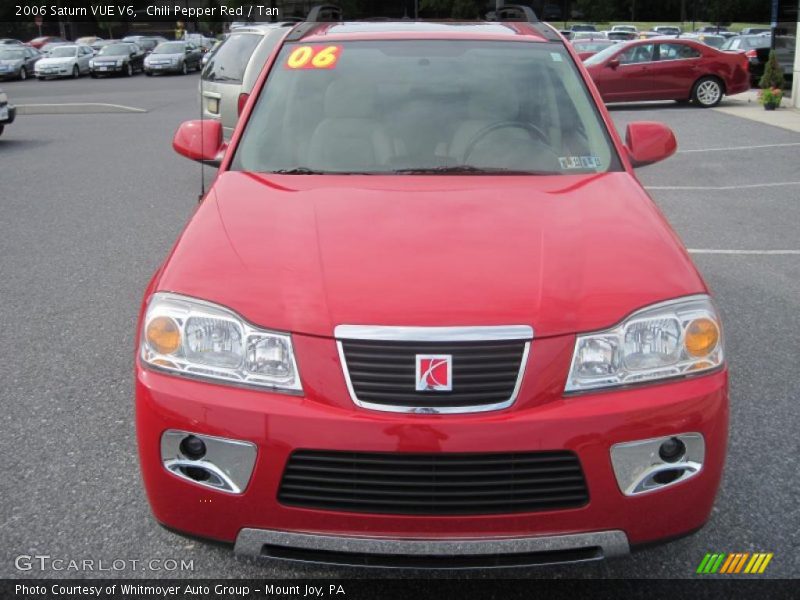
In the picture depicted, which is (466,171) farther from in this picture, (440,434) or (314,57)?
(440,434)

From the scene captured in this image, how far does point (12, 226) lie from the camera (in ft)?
29.4

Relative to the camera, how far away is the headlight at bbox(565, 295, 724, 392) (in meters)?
2.66

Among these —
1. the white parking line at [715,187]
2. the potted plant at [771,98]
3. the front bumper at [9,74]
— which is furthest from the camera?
the front bumper at [9,74]

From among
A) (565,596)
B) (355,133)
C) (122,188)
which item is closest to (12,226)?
(122,188)

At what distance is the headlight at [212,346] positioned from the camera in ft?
8.75

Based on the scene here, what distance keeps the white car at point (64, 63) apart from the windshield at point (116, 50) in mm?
699

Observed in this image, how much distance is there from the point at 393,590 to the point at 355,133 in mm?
1971

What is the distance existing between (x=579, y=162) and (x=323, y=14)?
8.14 feet

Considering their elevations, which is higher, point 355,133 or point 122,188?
point 355,133

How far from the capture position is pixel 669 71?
834 inches

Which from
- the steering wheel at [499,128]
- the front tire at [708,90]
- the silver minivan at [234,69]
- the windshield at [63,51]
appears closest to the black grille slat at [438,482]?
the steering wheel at [499,128]

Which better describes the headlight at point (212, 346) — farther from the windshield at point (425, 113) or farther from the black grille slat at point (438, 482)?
the windshield at point (425, 113)

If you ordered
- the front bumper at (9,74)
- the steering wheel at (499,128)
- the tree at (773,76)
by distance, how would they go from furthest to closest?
the front bumper at (9,74), the tree at (773,76), the steering wheel at (499,128)

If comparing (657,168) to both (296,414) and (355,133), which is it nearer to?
(355,133)
